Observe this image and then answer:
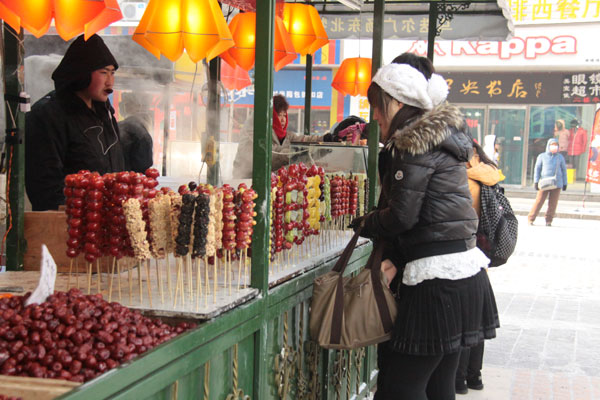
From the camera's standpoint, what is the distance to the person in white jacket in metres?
6.37

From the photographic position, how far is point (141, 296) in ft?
8.14

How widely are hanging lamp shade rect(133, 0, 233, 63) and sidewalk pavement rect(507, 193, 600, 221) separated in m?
13.6

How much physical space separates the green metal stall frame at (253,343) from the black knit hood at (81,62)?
22.1 inches

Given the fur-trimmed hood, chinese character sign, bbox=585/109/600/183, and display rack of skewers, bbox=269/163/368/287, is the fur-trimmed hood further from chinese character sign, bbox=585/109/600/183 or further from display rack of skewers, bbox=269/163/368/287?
chinese character sign, bbox=585/109/600/183

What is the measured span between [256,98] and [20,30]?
1.42 metres

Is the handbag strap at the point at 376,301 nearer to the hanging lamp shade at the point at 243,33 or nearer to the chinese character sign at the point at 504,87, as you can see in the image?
the hanging lamp shade at the point at 243,33

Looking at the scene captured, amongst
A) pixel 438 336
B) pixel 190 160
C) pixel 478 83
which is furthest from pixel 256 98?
pixel 478 83

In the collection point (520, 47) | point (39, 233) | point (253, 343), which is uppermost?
point (520, 47)

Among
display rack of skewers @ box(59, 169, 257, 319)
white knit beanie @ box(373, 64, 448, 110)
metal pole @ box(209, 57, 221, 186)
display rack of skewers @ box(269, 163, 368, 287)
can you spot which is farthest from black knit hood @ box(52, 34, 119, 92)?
metal pole @ box(209, 57, 221, 186)

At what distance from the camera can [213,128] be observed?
296 inches

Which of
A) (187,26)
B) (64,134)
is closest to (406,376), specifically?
(64,134)

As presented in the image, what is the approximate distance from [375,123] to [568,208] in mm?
15128

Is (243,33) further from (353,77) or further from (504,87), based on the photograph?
(504,87)

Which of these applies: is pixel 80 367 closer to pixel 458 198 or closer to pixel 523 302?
pixel 458 198
